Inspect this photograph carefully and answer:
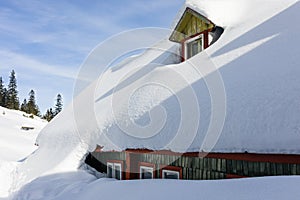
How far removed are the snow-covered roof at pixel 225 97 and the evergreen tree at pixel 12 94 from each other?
5501 centimetres

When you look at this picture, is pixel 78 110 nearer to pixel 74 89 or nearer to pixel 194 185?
pixel 74 89

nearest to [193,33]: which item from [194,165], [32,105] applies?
[194,165]

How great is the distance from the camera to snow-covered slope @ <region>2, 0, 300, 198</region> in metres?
4.28

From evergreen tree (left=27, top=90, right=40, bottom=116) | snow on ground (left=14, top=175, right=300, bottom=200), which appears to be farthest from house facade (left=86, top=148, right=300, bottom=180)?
evergreen tree (left=27, top=90, right=40, bottom=116)

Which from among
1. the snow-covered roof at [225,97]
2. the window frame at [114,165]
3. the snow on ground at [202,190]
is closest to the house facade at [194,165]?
the window frame at [114,165]

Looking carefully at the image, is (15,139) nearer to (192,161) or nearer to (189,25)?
(189,25)

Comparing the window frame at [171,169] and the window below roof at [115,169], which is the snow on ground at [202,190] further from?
the window below roof at [115,169]

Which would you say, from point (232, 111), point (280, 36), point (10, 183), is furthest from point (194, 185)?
point (10, 183)

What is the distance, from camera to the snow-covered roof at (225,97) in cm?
423

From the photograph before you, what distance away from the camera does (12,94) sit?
62.4m

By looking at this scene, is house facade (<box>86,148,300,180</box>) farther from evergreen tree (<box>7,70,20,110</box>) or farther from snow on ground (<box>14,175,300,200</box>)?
evergreen tree (<box>7,70,20,110</box>)

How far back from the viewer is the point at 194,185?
3.79 meters

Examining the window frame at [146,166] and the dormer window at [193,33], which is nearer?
the window frame at [146,166]

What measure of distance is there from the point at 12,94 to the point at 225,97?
211ft
